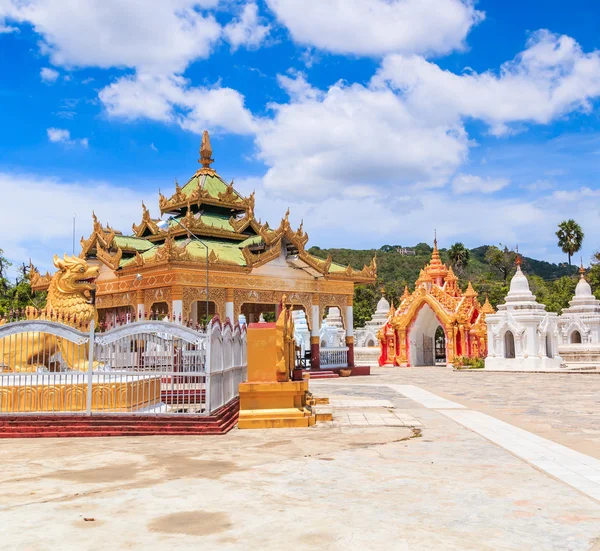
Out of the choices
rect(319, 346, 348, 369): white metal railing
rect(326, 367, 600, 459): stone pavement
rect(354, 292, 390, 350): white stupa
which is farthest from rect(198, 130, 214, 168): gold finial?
rect(354, 292, 390, 350): white stupa

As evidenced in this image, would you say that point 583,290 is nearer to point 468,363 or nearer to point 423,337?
point 423,337

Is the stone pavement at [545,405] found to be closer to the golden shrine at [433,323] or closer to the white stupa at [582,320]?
the golden shrine at [433,323]

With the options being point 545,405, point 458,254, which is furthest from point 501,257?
point 545,405

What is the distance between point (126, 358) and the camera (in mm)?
12109

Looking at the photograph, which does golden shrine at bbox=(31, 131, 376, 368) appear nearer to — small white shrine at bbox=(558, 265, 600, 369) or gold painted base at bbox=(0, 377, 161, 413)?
gold painted base at bbox=(0, 377, 161, 413)

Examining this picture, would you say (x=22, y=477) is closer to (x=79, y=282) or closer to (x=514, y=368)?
(x=79, y=282)

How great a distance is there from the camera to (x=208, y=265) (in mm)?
23531

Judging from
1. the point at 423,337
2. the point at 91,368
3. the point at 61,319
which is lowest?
the point at 91,368

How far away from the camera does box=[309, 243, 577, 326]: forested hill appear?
185ft

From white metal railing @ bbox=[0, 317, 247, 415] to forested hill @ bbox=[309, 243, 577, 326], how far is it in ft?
150

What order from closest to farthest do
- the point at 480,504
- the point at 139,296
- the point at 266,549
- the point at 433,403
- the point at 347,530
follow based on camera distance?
the point at 266,549, the point at 347,530, the point at 480,504, the point at 433,403, the point at 139,296

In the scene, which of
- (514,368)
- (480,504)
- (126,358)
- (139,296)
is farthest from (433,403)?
(514,368)

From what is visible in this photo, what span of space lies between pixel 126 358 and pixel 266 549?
27.2 ft

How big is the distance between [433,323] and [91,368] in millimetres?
34099
